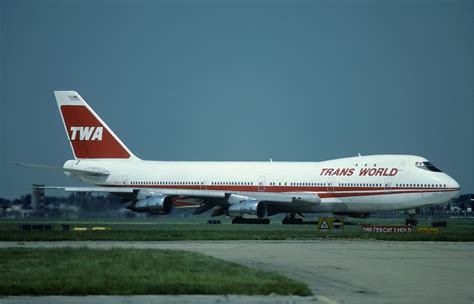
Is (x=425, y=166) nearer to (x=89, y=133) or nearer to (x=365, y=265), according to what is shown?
(x=89, y=133)

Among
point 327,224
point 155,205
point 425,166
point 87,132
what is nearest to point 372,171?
point 425,166

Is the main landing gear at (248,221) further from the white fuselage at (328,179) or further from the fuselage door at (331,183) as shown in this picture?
the fuselage door at (331,183)

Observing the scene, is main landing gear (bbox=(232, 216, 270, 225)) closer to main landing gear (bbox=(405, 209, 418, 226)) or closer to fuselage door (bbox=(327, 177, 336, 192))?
fuselage door (bbox=(327, 177, 336, 192))

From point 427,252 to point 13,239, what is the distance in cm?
1708

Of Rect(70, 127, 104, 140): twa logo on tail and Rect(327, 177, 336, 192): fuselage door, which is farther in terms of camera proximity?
Rect(70, 127, 104, 140): twa logo on tail

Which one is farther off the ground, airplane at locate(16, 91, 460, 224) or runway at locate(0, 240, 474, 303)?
airplane at locate(16, 91, 460, 224)

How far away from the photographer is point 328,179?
6278 centimetres

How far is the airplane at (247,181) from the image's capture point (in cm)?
6081

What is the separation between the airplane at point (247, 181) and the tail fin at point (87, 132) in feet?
0.25

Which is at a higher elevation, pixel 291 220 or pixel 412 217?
pixel 412 217

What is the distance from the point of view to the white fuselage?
60.5 metres

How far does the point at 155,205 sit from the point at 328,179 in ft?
A: 37.6

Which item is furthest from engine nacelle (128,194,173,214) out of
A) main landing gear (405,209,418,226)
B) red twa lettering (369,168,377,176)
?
main landing gear (405,209,418,226)

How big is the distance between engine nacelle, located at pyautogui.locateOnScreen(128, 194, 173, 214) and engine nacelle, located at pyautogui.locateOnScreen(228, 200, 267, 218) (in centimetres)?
441
